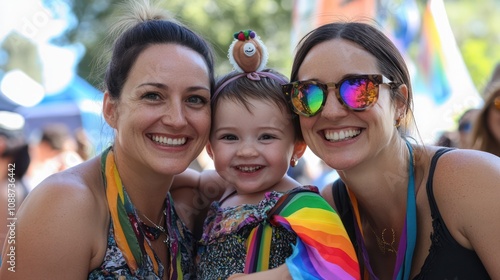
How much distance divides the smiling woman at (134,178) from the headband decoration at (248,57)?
0.54ft

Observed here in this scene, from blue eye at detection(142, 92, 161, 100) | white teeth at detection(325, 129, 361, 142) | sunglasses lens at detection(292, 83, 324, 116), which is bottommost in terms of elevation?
white teeth at detection(325, 129, 361, 142)

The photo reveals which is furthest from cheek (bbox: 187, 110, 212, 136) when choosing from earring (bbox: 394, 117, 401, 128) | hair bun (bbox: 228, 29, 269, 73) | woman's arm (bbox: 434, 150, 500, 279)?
woman's arm (bbox: 434, 150, 500, 279)

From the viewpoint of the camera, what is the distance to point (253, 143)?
3195mm

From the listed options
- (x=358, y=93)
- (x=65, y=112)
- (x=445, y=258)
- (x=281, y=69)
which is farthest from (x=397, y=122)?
(x=65, y=112)

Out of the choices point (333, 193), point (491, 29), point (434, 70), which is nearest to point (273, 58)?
point (434, 70)

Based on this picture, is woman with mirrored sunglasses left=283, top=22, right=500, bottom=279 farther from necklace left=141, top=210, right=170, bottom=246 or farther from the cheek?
necklace left=141, top=210, right=170, bottom=246

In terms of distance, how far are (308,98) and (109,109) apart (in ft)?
3.55

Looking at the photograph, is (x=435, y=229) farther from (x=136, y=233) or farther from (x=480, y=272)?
(x=136, y=233)

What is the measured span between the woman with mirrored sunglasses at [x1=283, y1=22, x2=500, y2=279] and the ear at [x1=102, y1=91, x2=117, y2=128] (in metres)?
0.93

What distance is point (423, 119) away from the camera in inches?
360

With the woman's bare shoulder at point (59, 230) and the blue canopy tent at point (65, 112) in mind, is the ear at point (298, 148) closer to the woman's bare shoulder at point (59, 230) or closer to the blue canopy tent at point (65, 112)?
the woman's bare shoulder at point (59, 230)

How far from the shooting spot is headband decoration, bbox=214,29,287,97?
3318mm

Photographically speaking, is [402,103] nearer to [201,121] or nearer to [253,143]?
[253,143]

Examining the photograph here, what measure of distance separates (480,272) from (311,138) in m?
1.02
